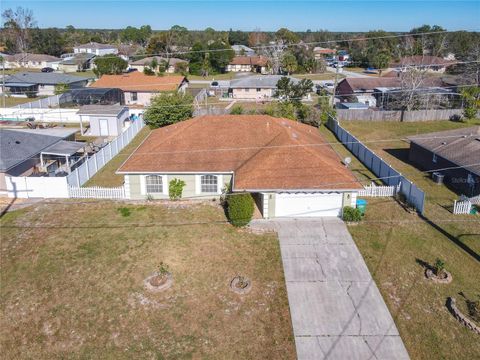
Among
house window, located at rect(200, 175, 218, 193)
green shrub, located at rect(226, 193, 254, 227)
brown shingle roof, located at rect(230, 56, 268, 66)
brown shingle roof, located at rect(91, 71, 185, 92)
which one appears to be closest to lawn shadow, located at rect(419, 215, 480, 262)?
green shrub, located at rect(226, 193, 254, 227)

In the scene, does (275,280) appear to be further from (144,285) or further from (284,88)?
(284,88)

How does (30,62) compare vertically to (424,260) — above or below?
above

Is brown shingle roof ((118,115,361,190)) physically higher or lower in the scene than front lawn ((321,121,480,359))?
higher

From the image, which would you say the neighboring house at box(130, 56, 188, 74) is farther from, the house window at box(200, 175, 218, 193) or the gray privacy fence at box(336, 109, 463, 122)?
the house window at box(200, 175, 218, 193)

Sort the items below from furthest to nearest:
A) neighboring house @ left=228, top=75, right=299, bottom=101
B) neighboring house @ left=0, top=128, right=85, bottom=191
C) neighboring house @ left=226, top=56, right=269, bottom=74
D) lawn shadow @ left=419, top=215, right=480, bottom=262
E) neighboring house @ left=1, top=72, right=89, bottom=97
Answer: neighboring house @ left=226, top=56, right=269, bottom=74 → neighboring house @ left=228, top=75, right=299, bottom=101 → neighboring house @ left=1, top=72, right=89, bottom=97 → neighboring house @ left=0, top=128, right=85, bottom=191 → lawn shadow @ left=419, top=215, right=480, bottom=262

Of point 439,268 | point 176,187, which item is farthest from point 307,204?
point 176,187

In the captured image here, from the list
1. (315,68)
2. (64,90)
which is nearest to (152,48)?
(315,68)

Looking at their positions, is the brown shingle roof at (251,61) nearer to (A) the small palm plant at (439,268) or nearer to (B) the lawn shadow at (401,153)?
(B) the lawn shadow at (401,153)

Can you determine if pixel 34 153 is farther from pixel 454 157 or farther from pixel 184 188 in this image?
pixel 454 157
